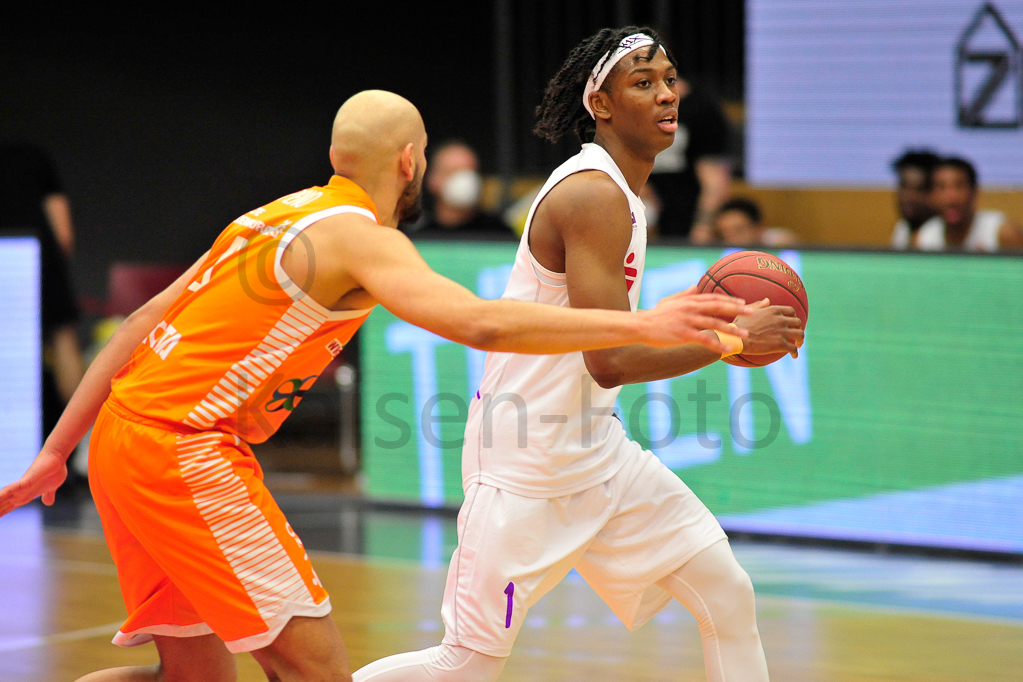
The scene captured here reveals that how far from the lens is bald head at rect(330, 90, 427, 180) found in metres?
2.82

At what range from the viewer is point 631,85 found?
316 centimetres

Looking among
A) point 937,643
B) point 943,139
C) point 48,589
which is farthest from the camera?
point 943,139

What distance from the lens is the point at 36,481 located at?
297cm

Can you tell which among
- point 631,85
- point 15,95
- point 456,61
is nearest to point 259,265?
point 631,85

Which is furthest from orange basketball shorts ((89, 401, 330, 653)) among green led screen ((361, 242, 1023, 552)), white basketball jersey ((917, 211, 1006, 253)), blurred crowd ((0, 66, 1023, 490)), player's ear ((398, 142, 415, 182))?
Result: white basketball jersey ((917, 211, 1006, 253))

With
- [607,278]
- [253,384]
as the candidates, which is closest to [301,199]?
[253,384]

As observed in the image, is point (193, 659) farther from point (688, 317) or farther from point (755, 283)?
point (755, 283)

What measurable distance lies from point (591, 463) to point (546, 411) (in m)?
0.17

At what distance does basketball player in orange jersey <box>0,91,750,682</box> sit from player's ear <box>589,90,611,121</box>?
551mm

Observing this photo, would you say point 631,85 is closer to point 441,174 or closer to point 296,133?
point 441,174

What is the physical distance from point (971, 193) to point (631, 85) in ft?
13.2

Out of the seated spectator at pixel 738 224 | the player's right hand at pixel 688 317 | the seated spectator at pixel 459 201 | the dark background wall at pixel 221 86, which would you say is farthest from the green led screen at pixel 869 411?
the dark background wall at pixel 221 86

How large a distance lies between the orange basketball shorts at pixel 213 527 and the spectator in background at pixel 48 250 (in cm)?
499

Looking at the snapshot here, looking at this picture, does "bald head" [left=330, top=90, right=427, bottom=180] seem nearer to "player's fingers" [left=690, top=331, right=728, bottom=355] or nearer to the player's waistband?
the player's waistband
